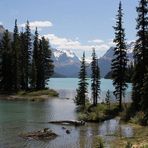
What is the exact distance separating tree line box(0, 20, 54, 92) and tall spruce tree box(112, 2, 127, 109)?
45.7 m

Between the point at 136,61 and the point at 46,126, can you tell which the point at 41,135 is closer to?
the point at 46,126

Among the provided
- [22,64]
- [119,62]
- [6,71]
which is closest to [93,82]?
[119,62]

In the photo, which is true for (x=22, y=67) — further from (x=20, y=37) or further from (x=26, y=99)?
(x=26, y=99)

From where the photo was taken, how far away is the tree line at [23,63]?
109356 millimetres

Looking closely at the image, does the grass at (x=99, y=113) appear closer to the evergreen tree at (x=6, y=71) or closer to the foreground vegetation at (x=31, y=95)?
the foreground vegetation at (x=31, y=95)

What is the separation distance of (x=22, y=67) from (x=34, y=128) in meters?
67.3

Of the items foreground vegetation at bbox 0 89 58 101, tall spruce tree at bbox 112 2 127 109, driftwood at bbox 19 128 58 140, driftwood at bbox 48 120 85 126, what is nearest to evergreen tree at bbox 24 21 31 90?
foreground vegetation at bbox 0 89 58 101

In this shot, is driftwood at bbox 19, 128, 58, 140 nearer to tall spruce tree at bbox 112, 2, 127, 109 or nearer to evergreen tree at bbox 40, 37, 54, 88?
tall spruce tree at bbox 112, 2, 127, 109

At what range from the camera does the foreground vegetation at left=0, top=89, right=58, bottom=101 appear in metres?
95.8

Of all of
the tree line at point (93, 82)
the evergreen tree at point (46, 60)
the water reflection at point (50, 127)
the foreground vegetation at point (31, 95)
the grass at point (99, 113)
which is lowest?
the water reflection at point (50, 127)

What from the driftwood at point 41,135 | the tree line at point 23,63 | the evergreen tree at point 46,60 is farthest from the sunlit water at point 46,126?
the evergreen tree at point 46,60

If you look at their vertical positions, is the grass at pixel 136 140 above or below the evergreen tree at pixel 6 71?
below

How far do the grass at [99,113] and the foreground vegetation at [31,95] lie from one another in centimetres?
3143

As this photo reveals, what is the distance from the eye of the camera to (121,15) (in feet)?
227
